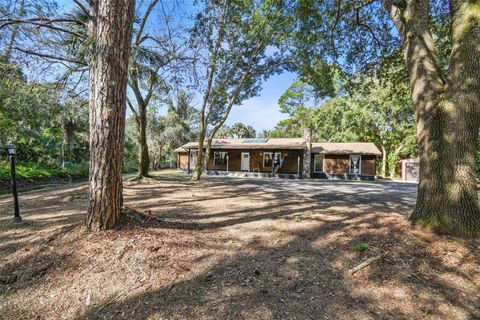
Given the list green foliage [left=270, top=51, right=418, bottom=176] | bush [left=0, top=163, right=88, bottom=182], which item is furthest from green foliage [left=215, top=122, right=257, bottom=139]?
bush [left=0, top=163, right=88, bottom=182]

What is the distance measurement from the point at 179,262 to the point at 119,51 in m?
3.02

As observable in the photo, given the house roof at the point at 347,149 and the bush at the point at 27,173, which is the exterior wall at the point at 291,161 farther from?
the bush at the point at 27,173

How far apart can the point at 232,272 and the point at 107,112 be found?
2.69 metres

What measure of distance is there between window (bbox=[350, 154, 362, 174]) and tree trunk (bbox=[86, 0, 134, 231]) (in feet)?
60.0

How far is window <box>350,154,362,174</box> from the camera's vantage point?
18031 millimetres

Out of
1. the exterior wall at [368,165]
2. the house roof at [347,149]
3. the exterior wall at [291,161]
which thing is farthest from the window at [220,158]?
the exterior wall at [368,165]

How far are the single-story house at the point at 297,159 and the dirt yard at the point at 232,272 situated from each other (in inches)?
571

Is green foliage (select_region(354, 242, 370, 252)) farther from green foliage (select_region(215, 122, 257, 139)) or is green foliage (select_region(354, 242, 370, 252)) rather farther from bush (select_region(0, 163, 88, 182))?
green foliage (select_region(215, 122, 257, 139))

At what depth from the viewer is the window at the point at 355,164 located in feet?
59.2

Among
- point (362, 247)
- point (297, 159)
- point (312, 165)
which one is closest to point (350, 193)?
point (362, 247)

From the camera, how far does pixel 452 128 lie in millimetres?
3592

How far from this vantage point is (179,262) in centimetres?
286

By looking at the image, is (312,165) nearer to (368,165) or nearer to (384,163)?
(368,165)

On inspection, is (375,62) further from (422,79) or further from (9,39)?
(9,39)
